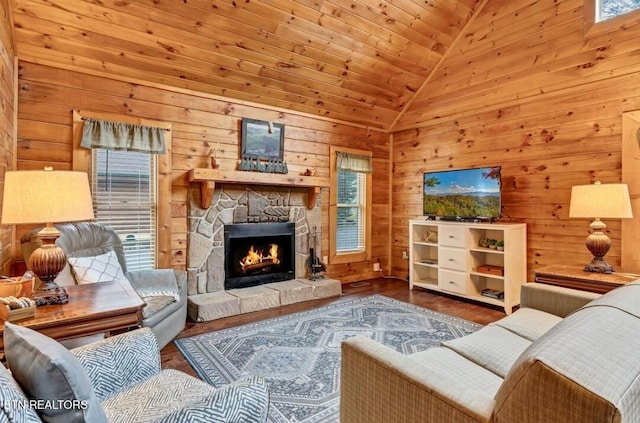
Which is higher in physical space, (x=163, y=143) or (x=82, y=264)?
(x=163, y=143)

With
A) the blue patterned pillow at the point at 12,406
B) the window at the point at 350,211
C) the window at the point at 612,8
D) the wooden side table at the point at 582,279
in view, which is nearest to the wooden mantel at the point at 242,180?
the window at the point at 350,211

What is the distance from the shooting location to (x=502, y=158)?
14.8 feet

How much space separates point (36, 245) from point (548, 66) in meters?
5.30

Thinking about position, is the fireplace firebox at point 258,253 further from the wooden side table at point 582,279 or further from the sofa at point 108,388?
the wooden side table at point 582,279

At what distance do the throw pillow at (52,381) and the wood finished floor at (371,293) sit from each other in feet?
5.57

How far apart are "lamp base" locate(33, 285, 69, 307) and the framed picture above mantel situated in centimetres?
277

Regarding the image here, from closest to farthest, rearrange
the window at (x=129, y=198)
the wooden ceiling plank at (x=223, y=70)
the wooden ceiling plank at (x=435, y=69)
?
the wooden ceiling plank at (x=223, y=70), the window at (x=129, y=198), the wooden ceiling plank at (x=435, y=69)

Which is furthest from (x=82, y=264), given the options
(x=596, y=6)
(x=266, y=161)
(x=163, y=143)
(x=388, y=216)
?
(x=596, y=6)

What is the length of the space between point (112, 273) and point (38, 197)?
1.27 m

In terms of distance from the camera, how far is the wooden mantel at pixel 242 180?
3.88m

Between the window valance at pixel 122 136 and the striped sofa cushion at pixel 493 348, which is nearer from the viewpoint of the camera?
the striped sofa cushion at pixel 493 348

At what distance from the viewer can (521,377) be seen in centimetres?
87

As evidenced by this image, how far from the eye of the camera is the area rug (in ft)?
7.27

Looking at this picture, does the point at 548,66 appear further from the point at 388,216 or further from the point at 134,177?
the point at 134,177
